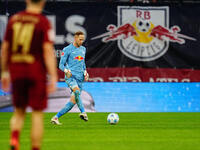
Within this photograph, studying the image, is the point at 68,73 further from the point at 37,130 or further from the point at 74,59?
the point at 37,130

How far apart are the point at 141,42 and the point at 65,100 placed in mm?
2693

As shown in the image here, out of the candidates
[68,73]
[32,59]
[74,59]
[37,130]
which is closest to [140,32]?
[74,59]

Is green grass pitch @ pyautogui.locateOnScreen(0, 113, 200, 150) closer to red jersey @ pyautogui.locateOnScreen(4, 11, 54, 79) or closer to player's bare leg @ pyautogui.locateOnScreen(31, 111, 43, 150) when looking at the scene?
player's bare leg @ pyautogui.locateOnScreen(31, 111, 43, 150)

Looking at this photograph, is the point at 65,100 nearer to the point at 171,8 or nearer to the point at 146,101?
the point at 146,101

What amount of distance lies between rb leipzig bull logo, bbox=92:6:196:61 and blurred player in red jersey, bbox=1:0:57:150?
9773 mm

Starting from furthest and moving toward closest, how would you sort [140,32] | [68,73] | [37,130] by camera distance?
1. [140,32]
2. [68,73]
3. [37,130]

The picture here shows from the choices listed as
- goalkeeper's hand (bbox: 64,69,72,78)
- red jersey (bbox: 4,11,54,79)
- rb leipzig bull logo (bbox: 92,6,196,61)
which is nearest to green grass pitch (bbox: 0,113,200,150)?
goalkeeper's hand (bbox: 64,69,72,78)

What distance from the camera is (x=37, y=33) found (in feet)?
15.8

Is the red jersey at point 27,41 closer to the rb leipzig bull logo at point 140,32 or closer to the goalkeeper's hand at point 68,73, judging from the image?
the goalkeeper's hand at point 68,73

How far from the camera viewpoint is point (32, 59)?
4.86 metres

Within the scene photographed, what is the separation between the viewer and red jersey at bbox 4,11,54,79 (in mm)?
4820

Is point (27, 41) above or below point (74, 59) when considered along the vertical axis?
above

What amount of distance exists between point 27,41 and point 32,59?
0.57 feet

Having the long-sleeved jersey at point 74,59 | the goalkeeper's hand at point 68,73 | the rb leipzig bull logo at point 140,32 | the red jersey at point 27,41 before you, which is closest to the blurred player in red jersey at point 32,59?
the red jersey at point 27,41
